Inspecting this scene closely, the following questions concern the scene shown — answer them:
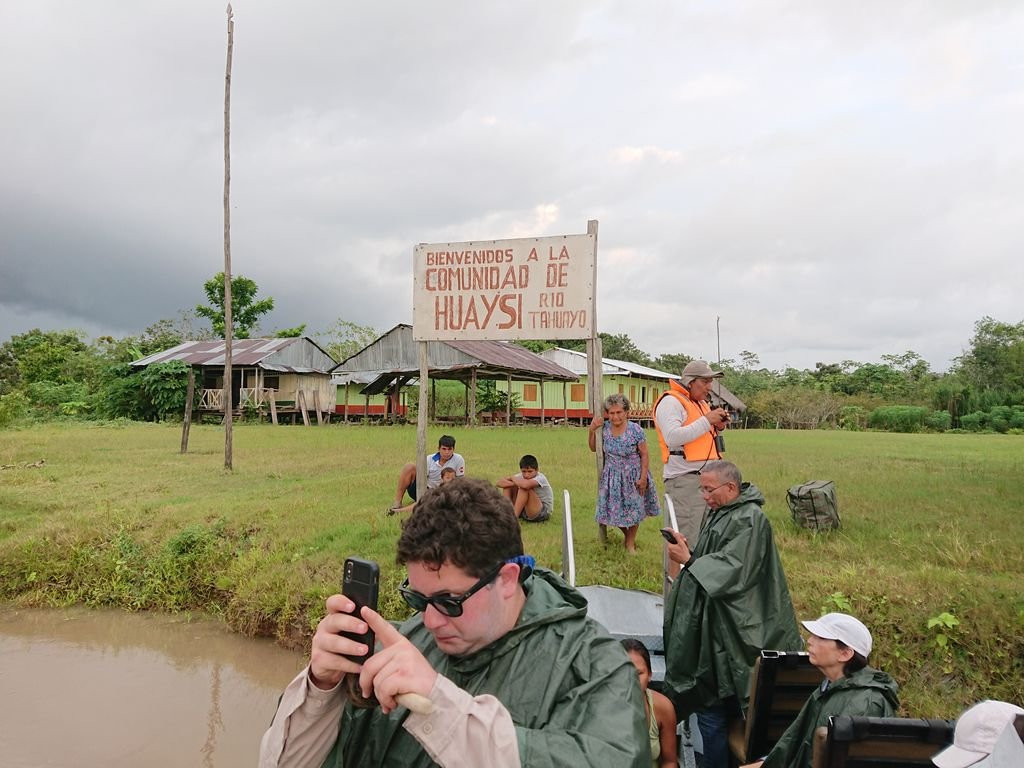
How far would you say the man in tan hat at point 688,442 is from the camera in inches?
232

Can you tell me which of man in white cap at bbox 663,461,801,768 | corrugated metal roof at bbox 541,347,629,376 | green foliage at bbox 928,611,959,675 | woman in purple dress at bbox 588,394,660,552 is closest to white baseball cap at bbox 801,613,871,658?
man in white cap at bbox 663,461,801,768

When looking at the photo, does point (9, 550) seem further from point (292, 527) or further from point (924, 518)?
point (924, 518)

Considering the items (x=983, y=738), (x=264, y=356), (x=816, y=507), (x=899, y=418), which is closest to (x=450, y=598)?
(x=983, y=738)

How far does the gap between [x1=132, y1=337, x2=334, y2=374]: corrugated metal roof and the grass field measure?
19.7 meters

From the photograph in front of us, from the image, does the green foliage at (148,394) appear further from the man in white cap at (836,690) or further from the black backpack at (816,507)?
the man in white cap at (836,690)

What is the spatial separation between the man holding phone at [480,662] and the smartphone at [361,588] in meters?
0.02

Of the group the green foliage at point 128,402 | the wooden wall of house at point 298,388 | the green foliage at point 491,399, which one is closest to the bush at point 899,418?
A: the green foliage at point 491,399

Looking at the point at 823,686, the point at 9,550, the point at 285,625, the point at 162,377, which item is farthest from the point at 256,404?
the point at 823,686

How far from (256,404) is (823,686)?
106 feet

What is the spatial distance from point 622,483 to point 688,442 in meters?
1.51

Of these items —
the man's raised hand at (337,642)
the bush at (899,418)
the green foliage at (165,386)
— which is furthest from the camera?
the bush at (899,418)

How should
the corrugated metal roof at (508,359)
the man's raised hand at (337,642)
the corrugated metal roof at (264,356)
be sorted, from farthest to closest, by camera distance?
the corrugated metal roof at (264,356), the corrugated metal roof at (508,359), the man's raised hand at (337,642)

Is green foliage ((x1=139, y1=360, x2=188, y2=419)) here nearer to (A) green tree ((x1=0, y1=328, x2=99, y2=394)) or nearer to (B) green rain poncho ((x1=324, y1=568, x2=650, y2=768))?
(A) green tree ((x1=0, y1=328, x2=99, y2=394))

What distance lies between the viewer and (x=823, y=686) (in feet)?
10.2
